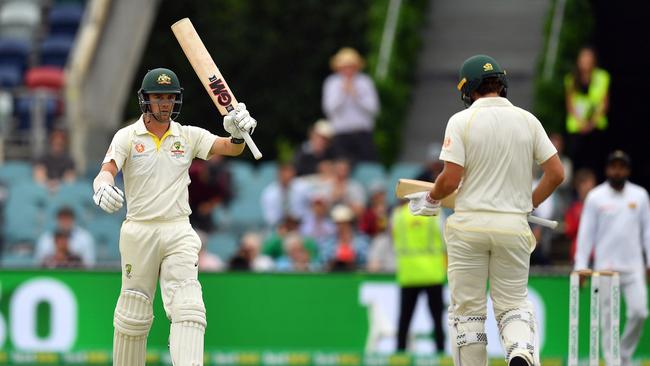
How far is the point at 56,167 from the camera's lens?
55.0 feet

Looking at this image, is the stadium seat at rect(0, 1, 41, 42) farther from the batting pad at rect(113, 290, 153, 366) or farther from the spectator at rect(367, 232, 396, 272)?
the batting pad at rect(113, 290, 153, 366)

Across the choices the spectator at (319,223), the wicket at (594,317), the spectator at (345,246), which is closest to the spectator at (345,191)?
the spectator at (319,223)

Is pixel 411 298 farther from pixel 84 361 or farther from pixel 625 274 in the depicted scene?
pixel 84 361

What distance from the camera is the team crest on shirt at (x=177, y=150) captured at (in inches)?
356

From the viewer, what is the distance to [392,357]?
43.5 feet

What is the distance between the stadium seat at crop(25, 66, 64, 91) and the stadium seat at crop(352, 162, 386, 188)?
4463 mm

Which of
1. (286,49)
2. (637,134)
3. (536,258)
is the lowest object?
(536,258)

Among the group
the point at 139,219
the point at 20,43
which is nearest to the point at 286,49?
the point at 20,43

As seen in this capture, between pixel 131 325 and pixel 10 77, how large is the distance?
10862 mm

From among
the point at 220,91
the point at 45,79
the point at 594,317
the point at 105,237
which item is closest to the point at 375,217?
the point at 105,237

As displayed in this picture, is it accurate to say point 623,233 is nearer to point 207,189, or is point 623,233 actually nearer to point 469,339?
point 469,339

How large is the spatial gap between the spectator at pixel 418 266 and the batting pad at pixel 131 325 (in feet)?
14.9

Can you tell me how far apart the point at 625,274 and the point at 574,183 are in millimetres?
3806

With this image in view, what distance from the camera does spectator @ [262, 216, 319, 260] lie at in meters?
15.0
